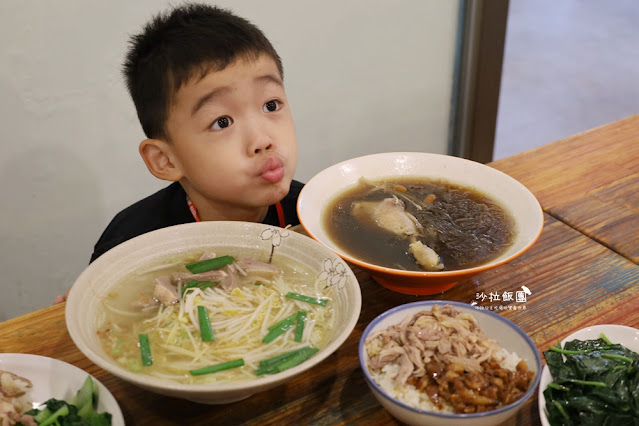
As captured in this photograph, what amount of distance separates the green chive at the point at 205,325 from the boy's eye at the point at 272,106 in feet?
2.10

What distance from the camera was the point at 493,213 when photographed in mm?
1532

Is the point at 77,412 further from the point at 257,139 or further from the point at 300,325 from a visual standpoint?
the point at 257,139

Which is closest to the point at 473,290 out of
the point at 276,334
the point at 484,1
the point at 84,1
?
the point at 276,334

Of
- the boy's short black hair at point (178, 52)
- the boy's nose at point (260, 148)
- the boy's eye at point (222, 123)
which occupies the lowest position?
the boy's nose at point (260, 148)

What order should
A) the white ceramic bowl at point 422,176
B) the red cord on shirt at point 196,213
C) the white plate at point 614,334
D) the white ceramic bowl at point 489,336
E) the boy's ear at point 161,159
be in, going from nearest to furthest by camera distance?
the white ceramic bowl at point 489,336, the white plate at point 614,334, the white ceramic bowl at point 422,176, the boy's ear at point 161,159, the red cord on shirt at point 196,213

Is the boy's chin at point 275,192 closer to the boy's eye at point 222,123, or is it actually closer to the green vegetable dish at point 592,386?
the boy's eye at point 222,123

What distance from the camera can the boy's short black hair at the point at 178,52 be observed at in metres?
1.56

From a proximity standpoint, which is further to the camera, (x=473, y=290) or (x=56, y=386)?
(x=473, y=290)

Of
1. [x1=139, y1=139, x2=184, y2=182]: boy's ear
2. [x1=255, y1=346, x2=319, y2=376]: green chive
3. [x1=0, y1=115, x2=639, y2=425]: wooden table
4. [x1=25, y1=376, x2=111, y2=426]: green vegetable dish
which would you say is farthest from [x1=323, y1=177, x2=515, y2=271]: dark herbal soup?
[x1=25, y1=376, x2=111, y2=426]: green vegetable dish

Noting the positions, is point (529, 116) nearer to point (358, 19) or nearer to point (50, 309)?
point (358, 19)

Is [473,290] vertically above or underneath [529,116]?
above

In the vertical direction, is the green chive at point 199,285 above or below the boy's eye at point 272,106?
below

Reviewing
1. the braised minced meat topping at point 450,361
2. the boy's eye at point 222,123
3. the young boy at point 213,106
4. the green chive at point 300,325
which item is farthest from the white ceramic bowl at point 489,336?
the boy's eye at point 222,123

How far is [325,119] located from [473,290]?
216 centimetres
